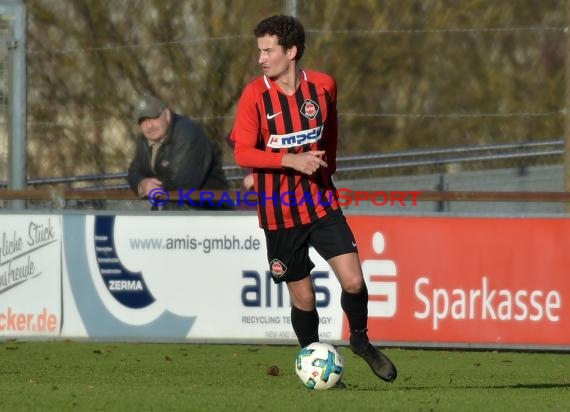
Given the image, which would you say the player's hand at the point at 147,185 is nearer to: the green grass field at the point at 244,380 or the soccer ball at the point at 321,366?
the green grass field at the point at 244,380

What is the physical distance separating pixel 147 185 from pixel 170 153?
1.25 ft

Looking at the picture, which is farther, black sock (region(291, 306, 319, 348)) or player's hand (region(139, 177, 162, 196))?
player's hand (region(139, 177, 162, 196))

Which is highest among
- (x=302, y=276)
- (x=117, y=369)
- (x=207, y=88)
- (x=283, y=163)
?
(x=207, y=88)

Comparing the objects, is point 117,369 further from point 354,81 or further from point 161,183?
point 354,81

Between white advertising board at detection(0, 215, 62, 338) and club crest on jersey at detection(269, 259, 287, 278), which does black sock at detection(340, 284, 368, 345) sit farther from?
white advertising board at detection(0, 215, 62, 338)

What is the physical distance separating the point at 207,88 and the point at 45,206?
1.86 meters

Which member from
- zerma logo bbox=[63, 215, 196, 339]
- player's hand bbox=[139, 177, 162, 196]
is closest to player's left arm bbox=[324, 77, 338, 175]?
zerma logo bbox=[63, 215, 196, 339]

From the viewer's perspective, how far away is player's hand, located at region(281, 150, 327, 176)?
7391 millimetres

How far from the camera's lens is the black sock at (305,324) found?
26.7ft

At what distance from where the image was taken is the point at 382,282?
11.2 meters

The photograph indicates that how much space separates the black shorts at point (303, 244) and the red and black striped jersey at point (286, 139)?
52mm

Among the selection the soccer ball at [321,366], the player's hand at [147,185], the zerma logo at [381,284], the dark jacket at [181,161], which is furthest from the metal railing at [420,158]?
the soccer ball at [321,366]

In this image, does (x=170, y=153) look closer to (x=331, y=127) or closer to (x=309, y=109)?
(x=331, y=127)

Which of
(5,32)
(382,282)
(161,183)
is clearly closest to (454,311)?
(382,282)
